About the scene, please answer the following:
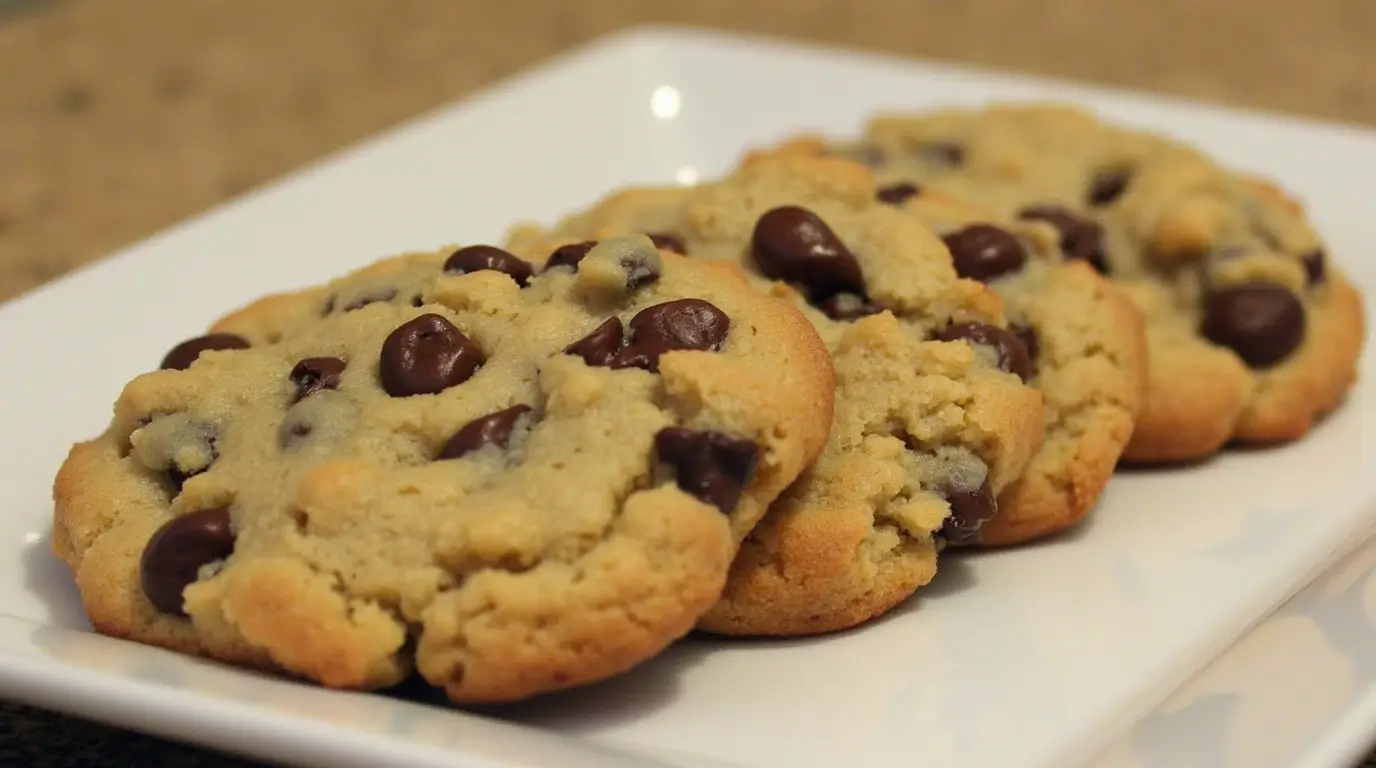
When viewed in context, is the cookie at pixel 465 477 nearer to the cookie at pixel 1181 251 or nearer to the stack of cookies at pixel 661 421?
the stack of cookies at pixel 661 421

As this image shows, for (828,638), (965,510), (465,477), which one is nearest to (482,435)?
(465,477)

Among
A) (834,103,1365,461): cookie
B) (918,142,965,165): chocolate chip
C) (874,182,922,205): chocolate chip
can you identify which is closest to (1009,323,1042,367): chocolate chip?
(834,103,1365,461): cookie

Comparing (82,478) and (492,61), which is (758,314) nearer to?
(82,478)

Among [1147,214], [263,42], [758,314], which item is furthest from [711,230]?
[263,42]

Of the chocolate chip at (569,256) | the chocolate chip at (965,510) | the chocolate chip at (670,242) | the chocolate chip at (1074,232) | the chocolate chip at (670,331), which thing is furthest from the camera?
the chocolate chip at (1074,232)

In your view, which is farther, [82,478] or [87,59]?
[87,59]

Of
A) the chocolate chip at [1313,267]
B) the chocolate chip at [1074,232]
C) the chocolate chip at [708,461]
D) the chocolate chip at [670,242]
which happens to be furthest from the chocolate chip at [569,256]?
the chocolate chip at [1313,267]

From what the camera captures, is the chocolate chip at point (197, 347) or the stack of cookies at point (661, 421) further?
the chocolate chip at point (197, 347)

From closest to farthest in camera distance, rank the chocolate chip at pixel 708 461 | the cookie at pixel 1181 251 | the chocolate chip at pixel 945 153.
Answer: the chocolate chip at pixel 708 461, the cookie at pixel 1181 251, the chocolate chip at pixel 945 153

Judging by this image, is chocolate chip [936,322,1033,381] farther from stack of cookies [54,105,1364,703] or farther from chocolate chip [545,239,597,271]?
chocolate chip [545,239,597,271]
